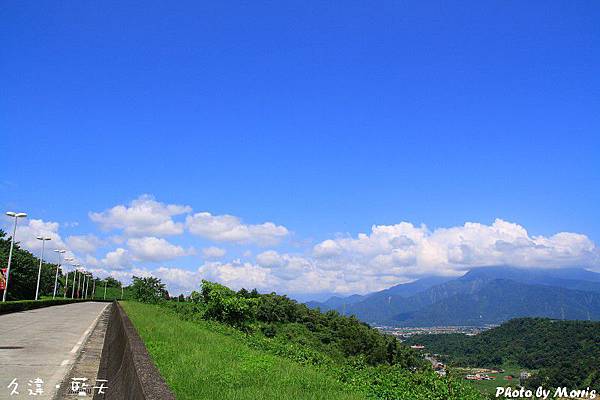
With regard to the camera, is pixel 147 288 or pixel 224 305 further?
pixel 147 288

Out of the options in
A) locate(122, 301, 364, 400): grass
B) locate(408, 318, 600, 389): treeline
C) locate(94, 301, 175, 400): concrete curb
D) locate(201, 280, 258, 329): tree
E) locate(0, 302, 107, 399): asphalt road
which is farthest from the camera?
locate(201, 280, 258, 329): tree

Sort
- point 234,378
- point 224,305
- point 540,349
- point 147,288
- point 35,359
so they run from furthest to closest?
point 147,288 < point 540,349 < point 224,305 < point 35,359 < point 234,378

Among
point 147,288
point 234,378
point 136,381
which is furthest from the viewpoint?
point 147,288

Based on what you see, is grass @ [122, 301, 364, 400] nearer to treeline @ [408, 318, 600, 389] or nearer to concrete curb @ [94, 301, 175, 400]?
concrete curb @ [94, 301, 175, 400]

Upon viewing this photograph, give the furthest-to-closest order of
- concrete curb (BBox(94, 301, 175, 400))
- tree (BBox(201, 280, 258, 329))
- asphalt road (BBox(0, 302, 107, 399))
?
tree (BBox(201, 280, 258, 329)) → asphalt road (BBox(0, 302, 107, 399)) → concrete curb (BBox(94, 301, 175, 400))

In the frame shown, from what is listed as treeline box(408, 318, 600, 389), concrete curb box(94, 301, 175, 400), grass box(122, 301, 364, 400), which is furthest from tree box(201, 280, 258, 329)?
concrete curb box(94, 301, 175, 400)

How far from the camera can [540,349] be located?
4984cm

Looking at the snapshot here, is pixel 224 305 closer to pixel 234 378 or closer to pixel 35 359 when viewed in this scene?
pixel 35 359

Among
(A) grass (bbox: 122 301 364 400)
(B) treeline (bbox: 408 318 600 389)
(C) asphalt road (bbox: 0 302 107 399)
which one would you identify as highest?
(A) grass (bbox: 122 301 364 400)

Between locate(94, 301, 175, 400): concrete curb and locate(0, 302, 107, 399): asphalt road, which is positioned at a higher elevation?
locate(94, 301, 175, 400): concrete curb

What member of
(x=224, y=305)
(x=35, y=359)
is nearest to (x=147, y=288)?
(x=224, y=305)

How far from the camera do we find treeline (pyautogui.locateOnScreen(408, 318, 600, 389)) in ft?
93.6

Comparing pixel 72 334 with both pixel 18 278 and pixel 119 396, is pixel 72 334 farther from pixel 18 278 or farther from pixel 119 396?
pixel 18 278

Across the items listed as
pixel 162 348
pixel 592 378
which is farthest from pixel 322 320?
pixel 162 348
